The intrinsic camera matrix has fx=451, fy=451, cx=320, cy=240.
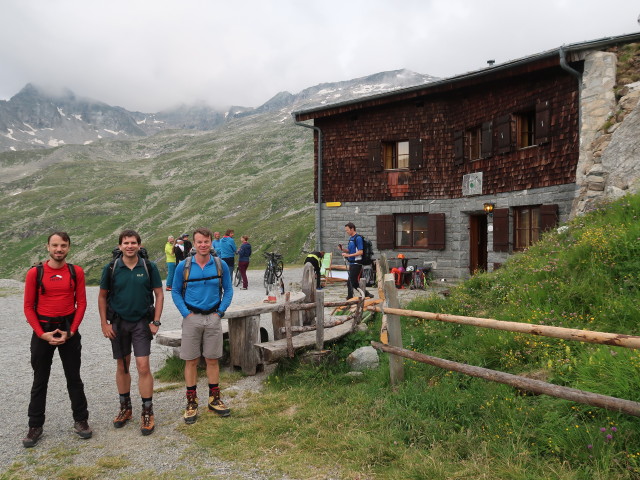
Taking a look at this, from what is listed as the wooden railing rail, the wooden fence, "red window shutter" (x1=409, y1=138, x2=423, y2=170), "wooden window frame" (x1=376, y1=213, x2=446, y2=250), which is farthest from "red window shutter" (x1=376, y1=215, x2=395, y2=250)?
the wooden railing rail

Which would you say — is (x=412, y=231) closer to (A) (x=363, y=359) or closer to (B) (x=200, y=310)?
(A) (x=363, y=359)

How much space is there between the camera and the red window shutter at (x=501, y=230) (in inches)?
557

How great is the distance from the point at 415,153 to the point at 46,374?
47.2 feet

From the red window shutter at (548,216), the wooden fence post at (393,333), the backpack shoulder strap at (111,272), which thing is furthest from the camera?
the red window shutter at (548,216)

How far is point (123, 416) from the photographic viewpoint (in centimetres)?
502

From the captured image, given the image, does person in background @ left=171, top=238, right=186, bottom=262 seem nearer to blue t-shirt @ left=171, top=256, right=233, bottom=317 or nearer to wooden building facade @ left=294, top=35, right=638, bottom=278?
wooden building facade @ left=294, top=35, right=638, bottom=278

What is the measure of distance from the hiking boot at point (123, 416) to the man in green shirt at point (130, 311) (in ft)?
0.03

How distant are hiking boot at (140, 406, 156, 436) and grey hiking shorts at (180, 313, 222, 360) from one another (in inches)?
25.7

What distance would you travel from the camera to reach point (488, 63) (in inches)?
653

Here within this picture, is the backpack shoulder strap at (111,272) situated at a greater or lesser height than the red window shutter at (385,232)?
lesser

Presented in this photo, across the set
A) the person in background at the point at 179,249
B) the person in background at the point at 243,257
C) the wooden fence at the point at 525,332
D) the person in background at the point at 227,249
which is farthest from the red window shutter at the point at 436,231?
the wooden fence at the point at 525,332

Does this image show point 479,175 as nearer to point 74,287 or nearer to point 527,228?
point 527,228

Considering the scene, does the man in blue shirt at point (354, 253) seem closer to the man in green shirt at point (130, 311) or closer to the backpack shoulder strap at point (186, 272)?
the backpack shoulder strap at point (186, 272)

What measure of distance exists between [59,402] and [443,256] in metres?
13.1
